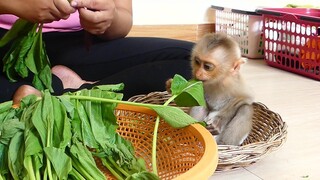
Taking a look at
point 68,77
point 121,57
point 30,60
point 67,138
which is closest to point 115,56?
point 121,57

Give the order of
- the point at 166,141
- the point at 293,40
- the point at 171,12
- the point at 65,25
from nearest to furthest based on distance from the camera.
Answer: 1. the point at 166,141
2. the point at 65,25
3. the point at 293,40
4. the point at 171,12

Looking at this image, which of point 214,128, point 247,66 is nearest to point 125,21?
point 214,128

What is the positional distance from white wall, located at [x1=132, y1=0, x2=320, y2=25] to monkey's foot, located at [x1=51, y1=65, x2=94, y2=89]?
981 mm

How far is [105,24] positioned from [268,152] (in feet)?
1.41

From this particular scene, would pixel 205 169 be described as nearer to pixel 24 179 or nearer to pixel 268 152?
pixel 24 179

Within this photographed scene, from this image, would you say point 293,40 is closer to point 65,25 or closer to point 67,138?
point 65,25

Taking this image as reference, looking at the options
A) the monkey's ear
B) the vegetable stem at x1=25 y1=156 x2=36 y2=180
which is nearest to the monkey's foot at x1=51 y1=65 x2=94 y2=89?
the monkey's ear

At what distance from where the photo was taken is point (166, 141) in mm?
803

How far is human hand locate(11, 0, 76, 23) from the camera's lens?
0.87 meters

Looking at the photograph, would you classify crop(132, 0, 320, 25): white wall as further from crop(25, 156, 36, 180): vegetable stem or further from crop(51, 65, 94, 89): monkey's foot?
crop(25, 156, 36, 180): vegetable stem

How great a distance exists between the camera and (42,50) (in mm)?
1040

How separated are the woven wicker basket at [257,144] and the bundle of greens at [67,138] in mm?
221

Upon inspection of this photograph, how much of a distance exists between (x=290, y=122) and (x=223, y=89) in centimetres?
33

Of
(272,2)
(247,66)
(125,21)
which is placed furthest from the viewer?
(272,2)
